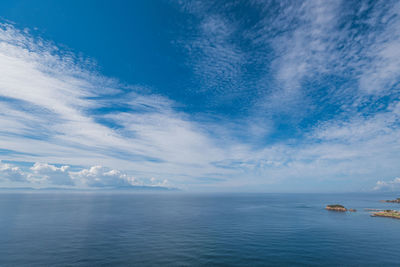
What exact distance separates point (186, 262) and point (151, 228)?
3678 centimetres

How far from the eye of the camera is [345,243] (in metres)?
57.3

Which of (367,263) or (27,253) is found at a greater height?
(367,263)

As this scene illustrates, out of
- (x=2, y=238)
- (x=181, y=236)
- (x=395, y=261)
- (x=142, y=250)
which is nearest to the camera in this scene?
(x=395, y=261)

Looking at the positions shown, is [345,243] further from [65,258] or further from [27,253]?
[27,253]

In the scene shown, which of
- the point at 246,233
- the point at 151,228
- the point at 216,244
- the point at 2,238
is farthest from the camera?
the point at 151,228

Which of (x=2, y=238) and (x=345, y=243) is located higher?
(x=345, y=243)

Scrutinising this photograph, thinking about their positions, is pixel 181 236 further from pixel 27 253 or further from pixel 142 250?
pixel 27 253

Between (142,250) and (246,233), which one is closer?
(142,250)

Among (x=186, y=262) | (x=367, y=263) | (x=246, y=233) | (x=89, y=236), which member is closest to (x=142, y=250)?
(x=186, y=262)

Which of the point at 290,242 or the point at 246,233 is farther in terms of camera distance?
the point at 246,233

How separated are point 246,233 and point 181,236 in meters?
22.7

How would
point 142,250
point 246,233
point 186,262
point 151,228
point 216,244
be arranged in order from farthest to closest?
point 151,228 → point 246,233 → point 216,244 → point 142,250 → point 186,262

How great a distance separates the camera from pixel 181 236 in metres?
62.2

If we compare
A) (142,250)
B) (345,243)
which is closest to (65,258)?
(142,250)
